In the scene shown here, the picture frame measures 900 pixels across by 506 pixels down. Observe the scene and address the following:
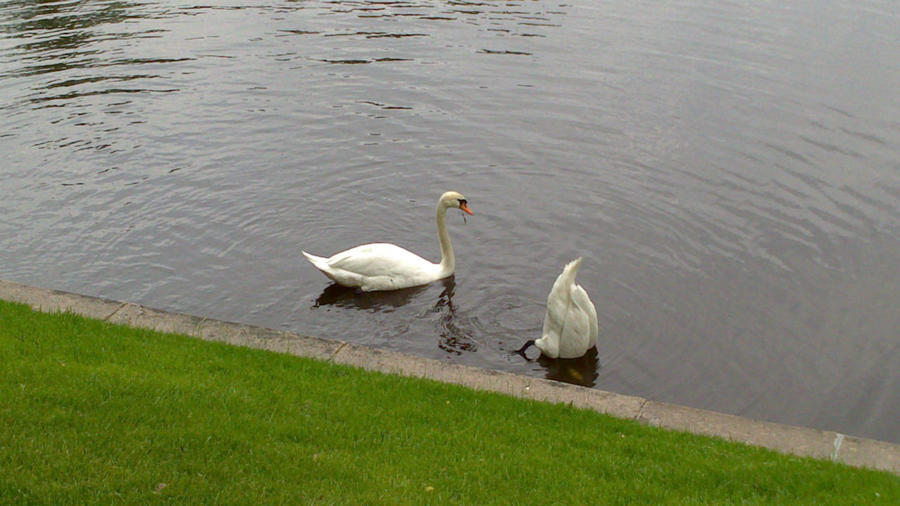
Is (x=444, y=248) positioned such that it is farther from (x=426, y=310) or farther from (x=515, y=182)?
(x=515, y=182)

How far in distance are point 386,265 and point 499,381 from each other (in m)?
3.48

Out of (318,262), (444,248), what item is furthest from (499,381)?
(318,262)

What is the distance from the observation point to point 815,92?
17156 mm

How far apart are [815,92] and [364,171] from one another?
26.6 feet

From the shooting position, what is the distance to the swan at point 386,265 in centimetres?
1126

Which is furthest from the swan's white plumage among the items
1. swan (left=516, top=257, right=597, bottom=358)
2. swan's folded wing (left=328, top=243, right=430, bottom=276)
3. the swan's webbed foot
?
swan's folded wing (left=328, top=243, right=430, bottom=276)

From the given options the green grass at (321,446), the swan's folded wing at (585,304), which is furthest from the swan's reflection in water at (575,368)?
the green grass at (321,446)

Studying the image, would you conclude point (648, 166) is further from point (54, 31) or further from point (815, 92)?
point (54, 31)

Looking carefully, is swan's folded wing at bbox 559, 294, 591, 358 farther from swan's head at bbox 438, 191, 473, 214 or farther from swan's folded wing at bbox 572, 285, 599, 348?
swan's head at bbox 438, 191, 473, 214

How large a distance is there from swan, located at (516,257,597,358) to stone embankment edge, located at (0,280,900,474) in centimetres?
150

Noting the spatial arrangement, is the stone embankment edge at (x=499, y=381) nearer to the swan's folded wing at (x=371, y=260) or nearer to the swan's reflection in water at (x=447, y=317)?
the swan's reflection in water at (x=447, y=317)

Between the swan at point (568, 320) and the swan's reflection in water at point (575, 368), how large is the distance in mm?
79

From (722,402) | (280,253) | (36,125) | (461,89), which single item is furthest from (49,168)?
(722,402)

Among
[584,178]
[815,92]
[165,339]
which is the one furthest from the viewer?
[815,92]
